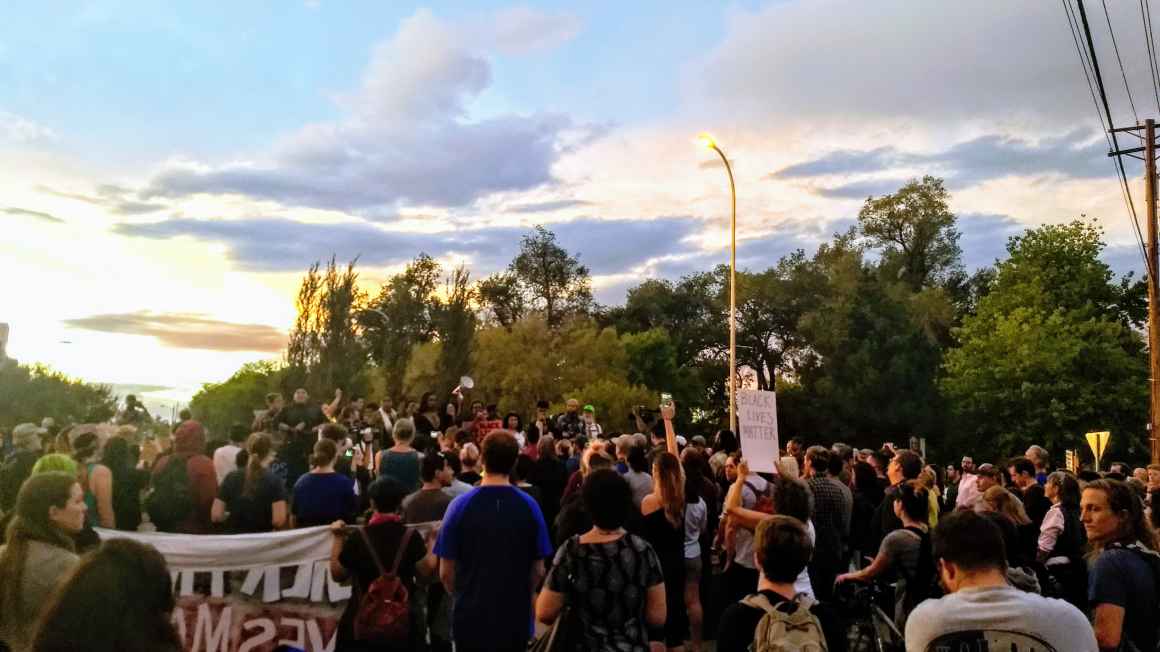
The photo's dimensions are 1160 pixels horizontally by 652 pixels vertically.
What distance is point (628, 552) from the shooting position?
479 cm

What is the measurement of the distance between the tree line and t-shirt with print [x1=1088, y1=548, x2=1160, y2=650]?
3706 cm

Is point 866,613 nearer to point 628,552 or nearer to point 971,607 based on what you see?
point 628,552

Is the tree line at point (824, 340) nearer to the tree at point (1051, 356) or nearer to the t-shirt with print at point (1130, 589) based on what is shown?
the tree at point (1051, 356)

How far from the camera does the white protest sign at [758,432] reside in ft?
32.9

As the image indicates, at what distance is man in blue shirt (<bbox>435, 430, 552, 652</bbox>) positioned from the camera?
A: 16.8 feet

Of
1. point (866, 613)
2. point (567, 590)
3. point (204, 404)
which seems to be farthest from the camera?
point (204, 404)

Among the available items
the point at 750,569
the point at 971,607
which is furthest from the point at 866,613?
the point at 971,607

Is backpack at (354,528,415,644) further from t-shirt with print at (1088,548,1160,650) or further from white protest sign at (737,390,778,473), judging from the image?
white protest sign at (737,390,778,473)

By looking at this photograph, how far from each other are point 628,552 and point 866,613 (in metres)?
2.60

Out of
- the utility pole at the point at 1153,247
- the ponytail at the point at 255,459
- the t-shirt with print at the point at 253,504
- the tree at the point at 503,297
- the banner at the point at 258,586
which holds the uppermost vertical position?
the tree at the point at 503,297

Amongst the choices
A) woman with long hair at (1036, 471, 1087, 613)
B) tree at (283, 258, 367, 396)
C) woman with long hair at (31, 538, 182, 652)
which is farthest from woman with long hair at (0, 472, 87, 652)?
tree at (283, 258, 367, 396)

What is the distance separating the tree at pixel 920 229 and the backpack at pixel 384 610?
6324 cm

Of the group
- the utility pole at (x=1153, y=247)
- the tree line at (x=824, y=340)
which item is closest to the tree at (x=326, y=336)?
the tree line at (x=824, y=340)

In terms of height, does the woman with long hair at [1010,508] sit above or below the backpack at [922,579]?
above
